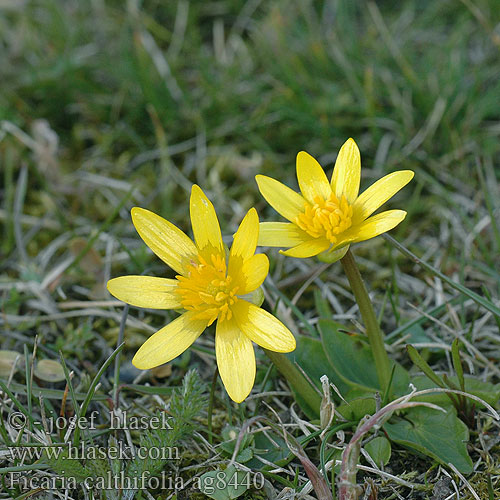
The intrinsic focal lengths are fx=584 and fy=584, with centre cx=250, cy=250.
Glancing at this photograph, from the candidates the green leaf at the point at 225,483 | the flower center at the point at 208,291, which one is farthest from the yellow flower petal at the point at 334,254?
the green leaf at the point at 225,483

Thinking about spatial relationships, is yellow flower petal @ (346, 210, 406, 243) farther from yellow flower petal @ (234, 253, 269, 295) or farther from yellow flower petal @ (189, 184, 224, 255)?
yellow flower petal @ (189, 184, 224, 255)

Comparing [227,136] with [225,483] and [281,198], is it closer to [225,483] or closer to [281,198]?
[281,198]

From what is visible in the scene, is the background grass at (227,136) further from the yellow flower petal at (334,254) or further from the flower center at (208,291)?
the yellow flower petal at (334,254)

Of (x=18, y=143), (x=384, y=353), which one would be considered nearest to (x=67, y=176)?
(x=18, y=143)

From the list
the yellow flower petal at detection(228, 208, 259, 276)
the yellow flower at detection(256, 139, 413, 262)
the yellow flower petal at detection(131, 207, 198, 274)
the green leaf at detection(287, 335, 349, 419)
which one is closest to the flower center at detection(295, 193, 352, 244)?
the yellow flower at detection(256, 139, 413, 262)

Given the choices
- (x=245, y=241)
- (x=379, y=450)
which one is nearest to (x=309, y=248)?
(x=245, y=241)

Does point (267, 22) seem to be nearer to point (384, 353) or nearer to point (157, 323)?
point (157, 323)
